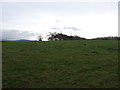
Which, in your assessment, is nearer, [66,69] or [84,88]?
[84,88]

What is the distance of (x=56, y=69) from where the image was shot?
14.3m

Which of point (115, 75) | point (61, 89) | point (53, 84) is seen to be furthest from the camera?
point (115, 75)

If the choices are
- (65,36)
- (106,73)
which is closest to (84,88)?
(106,73)

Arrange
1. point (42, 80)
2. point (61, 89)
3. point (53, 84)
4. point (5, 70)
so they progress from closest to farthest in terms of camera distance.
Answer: point (61, 89), point (53, 84), point (42, 80), point (5, 70)

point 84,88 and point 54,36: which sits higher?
point 54,36

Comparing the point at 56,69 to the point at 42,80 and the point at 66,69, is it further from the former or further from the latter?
the point at 42,80

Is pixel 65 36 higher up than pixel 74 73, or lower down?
higher up

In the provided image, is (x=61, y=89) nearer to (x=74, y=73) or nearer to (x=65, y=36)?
(x=74, y=73)

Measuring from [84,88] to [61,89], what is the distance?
148 cm

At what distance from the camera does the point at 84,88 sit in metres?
10.2

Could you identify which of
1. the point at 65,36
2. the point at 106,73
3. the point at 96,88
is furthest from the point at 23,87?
the point at 65,36

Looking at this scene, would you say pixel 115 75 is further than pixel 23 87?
Yes

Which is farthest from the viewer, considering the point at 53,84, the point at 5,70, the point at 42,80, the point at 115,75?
the point at 5,70

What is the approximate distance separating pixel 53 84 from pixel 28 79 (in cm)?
215
